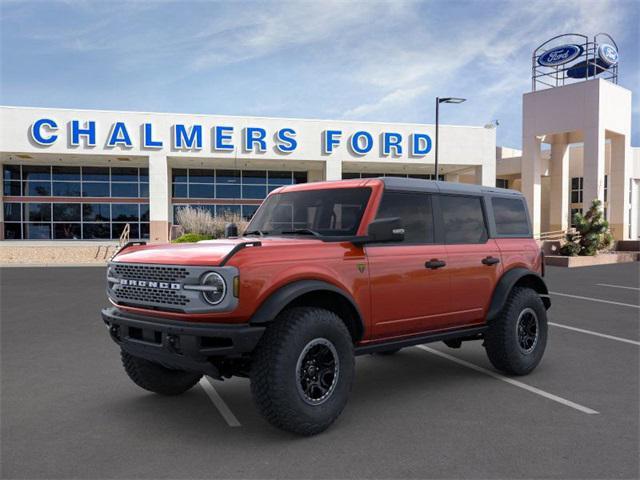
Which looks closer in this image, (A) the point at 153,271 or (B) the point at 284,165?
(A) the point at 153,271

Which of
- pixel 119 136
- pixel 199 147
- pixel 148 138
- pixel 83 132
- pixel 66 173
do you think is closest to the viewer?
pixel 83 132

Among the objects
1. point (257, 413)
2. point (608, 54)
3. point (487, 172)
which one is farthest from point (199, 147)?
point (257, 413)

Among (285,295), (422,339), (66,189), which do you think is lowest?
(422,339)

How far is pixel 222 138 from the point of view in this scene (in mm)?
30797

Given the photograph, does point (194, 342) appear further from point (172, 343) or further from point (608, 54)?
point (608, 54)

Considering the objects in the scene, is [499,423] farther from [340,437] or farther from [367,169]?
[367,169]

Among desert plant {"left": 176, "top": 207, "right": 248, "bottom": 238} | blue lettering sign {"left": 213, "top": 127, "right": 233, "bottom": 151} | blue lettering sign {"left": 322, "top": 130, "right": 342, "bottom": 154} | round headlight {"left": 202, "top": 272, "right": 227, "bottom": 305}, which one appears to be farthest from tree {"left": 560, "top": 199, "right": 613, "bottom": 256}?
round headlight {"left": 202, "top": 272, "right": 227, "bottom": 305}

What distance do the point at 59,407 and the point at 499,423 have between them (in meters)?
3.93

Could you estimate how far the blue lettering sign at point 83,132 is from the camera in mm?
29438

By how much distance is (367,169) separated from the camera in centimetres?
3728

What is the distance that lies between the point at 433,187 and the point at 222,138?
26594mm

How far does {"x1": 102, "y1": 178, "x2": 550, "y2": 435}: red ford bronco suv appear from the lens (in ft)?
13.3

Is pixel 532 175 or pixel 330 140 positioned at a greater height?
pixel 330 140

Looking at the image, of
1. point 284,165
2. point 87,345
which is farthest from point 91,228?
point 87,345
